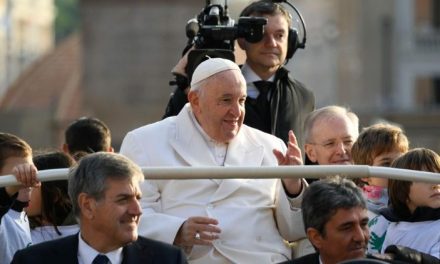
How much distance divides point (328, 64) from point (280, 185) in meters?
68.6

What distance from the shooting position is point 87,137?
12734 mm

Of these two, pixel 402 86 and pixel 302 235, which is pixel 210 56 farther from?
pixel 402 86

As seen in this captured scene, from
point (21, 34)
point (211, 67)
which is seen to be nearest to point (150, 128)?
point (211, 67)

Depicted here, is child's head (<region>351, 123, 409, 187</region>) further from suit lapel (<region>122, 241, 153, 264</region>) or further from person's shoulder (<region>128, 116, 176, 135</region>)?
suit lapel (<region>122, 241, 153, 264</region>)

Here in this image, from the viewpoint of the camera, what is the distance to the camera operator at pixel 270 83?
12.2 metres

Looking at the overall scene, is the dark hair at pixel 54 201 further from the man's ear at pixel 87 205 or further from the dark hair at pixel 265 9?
the dark hair at pixel 265 9

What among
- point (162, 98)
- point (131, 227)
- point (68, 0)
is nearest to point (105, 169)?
point (131, 227)

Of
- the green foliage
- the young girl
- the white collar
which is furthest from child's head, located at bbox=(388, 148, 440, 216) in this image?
the green foliage

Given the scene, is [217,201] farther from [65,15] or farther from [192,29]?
[65,15]

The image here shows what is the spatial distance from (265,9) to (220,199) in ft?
6.31

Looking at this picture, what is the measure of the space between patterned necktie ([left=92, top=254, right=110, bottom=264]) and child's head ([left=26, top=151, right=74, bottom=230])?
1.31 m

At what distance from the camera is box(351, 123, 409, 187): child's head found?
454 inches

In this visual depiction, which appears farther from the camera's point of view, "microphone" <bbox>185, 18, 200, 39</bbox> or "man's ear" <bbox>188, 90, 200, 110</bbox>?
"microphone" <bbox>185, 18, 200, 39</bbox>

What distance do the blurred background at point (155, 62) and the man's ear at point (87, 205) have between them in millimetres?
25157
